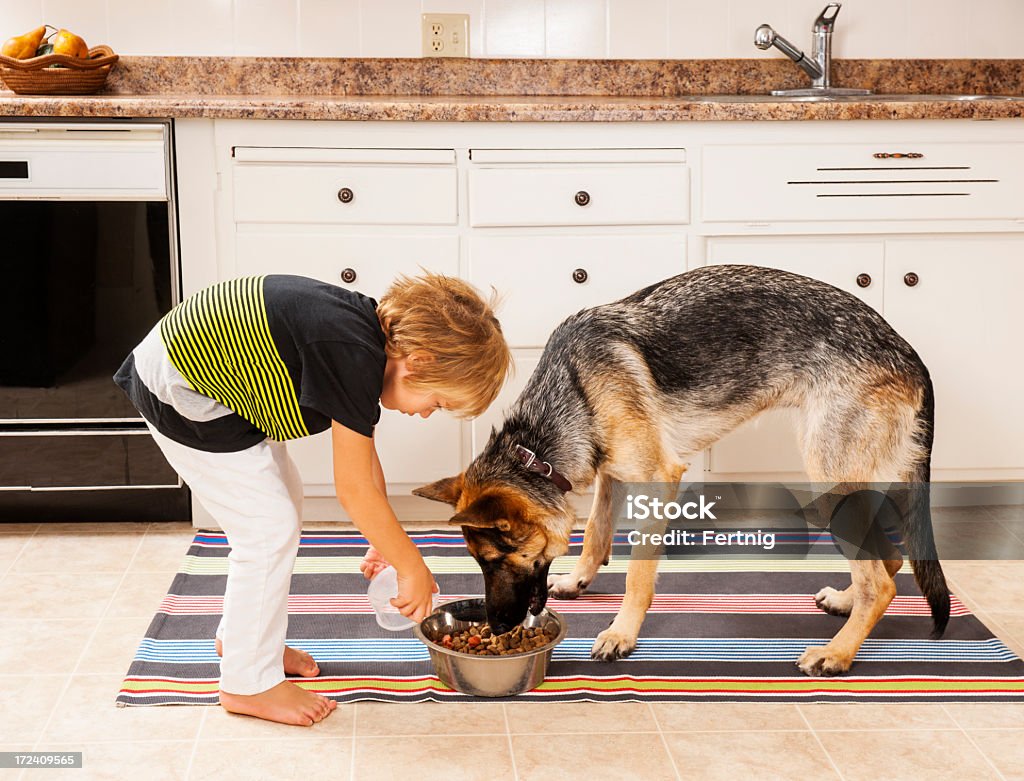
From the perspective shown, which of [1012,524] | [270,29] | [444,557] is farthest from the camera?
[270,29]

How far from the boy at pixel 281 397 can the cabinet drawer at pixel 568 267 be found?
0.99 metres

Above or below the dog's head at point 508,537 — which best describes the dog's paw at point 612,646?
below

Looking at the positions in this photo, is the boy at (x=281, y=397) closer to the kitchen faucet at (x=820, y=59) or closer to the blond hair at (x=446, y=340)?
the blond hair at (x=446, y=340)

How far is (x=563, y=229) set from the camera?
3.01 m

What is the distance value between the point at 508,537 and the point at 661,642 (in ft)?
1.87

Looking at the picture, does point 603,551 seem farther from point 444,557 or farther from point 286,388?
point 286,388

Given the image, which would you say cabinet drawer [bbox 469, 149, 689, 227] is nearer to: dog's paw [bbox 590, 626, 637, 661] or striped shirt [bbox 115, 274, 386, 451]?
striped shirt [bbox 115, 274, 386, 451]

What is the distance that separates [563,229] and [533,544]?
1.13 m

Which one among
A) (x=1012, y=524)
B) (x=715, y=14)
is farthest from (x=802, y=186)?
(x=1012, y=524)

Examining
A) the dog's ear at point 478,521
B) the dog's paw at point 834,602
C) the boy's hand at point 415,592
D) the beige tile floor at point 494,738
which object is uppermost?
the dog's ear at point 478,521

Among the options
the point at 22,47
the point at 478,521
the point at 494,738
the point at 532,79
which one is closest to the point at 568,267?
the point at 532,79

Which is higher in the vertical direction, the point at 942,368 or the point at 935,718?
the point at 942,368

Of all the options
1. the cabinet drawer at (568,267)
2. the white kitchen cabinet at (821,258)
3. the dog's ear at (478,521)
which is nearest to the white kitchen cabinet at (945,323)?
the white kitchen cabinet at (821,258)

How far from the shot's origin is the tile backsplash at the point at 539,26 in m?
3.52
